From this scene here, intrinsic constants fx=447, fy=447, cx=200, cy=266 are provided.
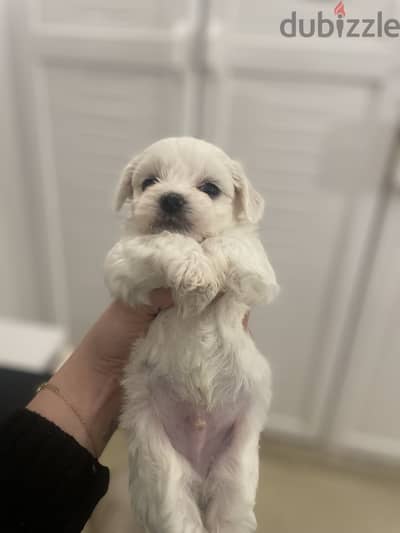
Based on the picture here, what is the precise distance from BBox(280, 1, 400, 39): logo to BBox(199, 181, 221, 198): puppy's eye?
29.4 inches

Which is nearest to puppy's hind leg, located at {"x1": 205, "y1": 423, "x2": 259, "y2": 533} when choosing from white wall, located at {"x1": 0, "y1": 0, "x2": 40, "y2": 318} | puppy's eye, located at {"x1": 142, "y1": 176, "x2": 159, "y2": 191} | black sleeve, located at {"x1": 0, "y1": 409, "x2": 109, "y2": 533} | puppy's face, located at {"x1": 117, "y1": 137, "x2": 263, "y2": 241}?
black sleeve, located at {"x1": 0, "y1": 409, "x2": 109, "y2": 533}

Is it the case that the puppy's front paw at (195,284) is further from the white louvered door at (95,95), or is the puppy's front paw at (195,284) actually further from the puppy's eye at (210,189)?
the white louvered door at (95,95)

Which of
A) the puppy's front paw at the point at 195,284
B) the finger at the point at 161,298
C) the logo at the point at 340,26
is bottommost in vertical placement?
the finger at the point at 161,298

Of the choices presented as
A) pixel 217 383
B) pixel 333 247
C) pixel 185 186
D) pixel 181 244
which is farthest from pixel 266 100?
pixel 217 383

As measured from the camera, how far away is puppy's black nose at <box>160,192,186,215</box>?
89 centimetres

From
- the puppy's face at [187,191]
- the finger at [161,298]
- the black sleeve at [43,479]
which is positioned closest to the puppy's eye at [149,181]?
the puppy's face at [187,191]

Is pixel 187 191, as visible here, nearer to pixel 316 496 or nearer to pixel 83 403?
pixel 83 403

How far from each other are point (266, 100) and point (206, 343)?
3.23 feet

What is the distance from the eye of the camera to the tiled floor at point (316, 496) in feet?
4.41

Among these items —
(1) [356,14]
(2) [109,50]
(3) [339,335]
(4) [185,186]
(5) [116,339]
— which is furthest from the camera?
(3) [339,335]

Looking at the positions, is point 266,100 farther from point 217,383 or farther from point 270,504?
→ point 270,504

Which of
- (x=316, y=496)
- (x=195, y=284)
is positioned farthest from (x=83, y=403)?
(x=316, y=496)

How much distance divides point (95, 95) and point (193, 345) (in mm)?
1202

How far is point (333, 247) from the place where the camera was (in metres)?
1.68
